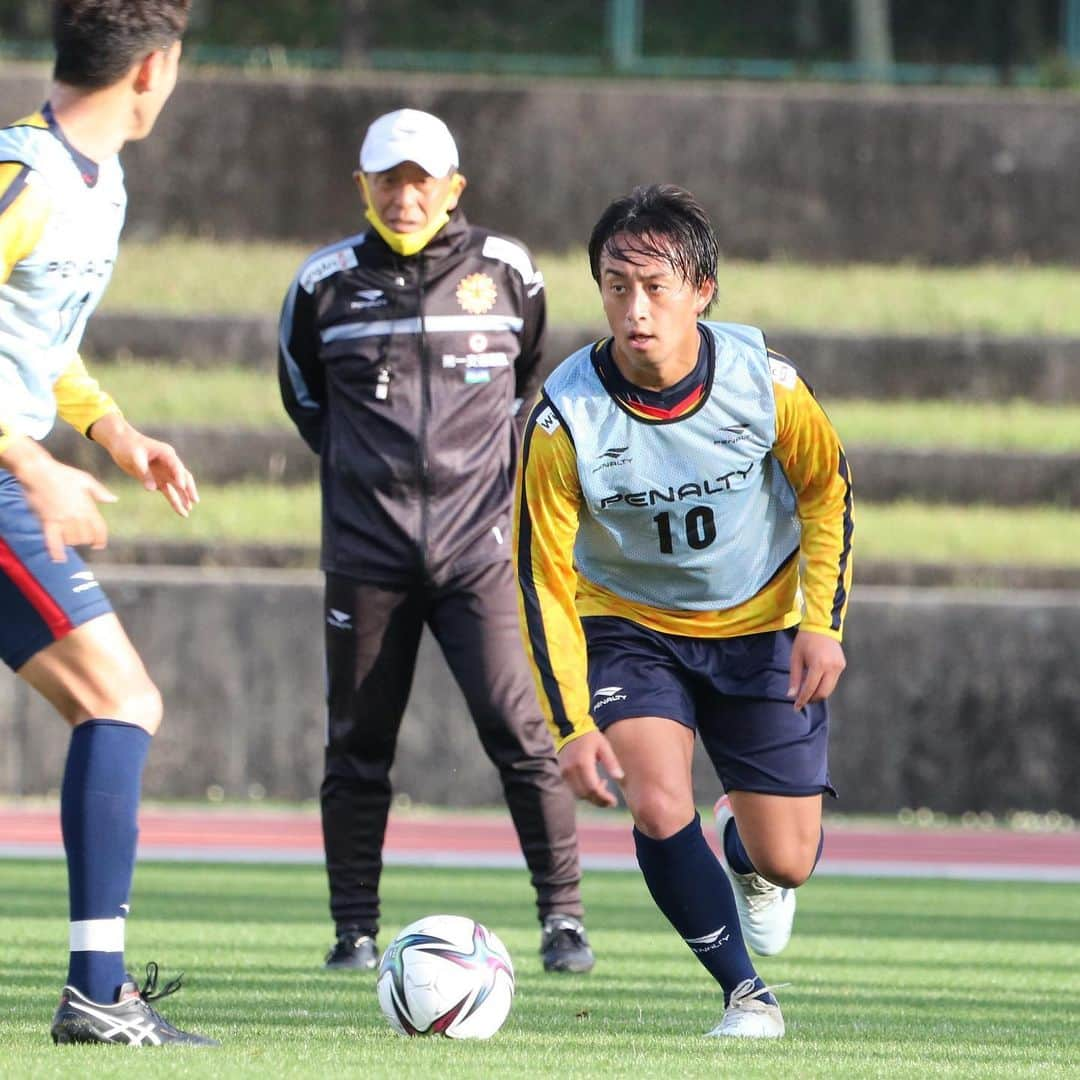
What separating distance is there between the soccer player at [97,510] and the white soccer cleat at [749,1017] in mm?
1269

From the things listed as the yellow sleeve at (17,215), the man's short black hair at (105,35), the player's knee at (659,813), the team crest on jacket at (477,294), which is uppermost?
the man's short black hair at (105,35)

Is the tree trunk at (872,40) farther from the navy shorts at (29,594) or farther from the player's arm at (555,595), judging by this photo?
the navy shorts at (29,594)

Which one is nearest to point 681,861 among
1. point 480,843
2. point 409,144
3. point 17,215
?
point 17,215

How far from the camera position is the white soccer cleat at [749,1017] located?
5.30 meters

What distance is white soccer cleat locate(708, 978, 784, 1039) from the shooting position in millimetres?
5297

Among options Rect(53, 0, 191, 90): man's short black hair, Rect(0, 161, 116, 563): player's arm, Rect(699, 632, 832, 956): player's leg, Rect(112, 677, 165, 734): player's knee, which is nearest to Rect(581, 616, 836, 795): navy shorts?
Rect(699, 632, 832, 956): player's leg

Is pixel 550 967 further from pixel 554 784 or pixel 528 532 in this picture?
pixel 528 532

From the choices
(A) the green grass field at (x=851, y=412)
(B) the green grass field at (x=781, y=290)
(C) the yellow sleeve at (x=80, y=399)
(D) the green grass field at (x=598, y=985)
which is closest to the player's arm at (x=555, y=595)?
(D) the green grass field at (x=598, y=985)

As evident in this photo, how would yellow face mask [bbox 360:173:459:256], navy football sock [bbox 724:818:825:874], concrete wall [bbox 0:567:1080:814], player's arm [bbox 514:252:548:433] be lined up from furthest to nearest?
1. concrete wall [bbox 0:567:1080:814]
2. player's arm [bbox 514:252:548:433]
3. yellow face mask [bbox 360:173:459:256]
4. navy football sock [bbox 724:818:825:874]

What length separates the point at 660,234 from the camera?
17.7ft

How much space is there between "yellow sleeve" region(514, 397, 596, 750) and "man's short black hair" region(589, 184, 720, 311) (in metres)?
0.43

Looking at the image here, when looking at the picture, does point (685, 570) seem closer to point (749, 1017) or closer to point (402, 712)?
point (749, 1017)

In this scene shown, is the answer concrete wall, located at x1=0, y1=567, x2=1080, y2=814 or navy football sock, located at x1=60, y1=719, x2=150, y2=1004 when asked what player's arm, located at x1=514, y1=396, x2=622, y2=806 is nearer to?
navy football sock, located at x1=60, y1=719, x2=150, y2=1004

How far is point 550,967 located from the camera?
22.2 feet
